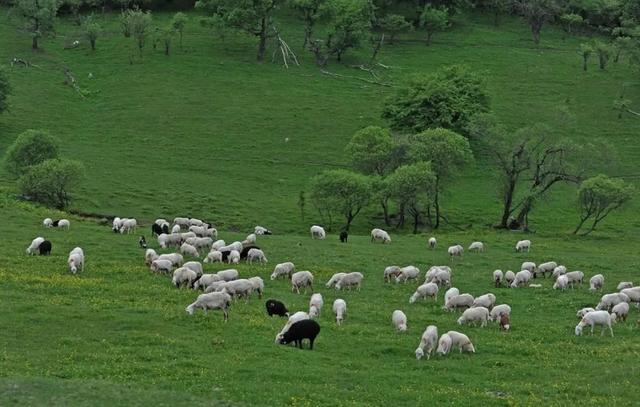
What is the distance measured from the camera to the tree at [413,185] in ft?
214

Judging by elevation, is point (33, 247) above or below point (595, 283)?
below

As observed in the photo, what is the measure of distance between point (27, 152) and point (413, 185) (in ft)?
108

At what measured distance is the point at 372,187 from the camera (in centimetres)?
6800

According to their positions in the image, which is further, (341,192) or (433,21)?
(433,21)

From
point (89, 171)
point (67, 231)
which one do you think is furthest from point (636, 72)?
point (67, 231)

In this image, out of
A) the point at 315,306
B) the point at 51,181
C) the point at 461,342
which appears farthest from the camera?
the point at 51,181

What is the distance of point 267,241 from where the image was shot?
5331 centimetres

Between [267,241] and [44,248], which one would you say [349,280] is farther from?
[267,241]

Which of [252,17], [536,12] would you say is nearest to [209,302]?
[252,17]

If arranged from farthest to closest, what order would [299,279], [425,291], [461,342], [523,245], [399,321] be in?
[523,245], [299,279], [425,291], [399,321], [461,342]

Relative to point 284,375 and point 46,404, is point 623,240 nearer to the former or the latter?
point 284,375

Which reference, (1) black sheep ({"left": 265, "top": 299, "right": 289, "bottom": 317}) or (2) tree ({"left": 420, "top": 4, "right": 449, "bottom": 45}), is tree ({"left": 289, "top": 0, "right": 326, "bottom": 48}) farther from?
(1) black sheep ({"left": 265, "top": 299, "right": 289, "bottom": 317})

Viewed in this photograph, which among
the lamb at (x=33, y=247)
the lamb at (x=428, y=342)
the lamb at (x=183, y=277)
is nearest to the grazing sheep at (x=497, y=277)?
the lamb at (x=428, y=342)

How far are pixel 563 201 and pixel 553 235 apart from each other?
14548 mm
